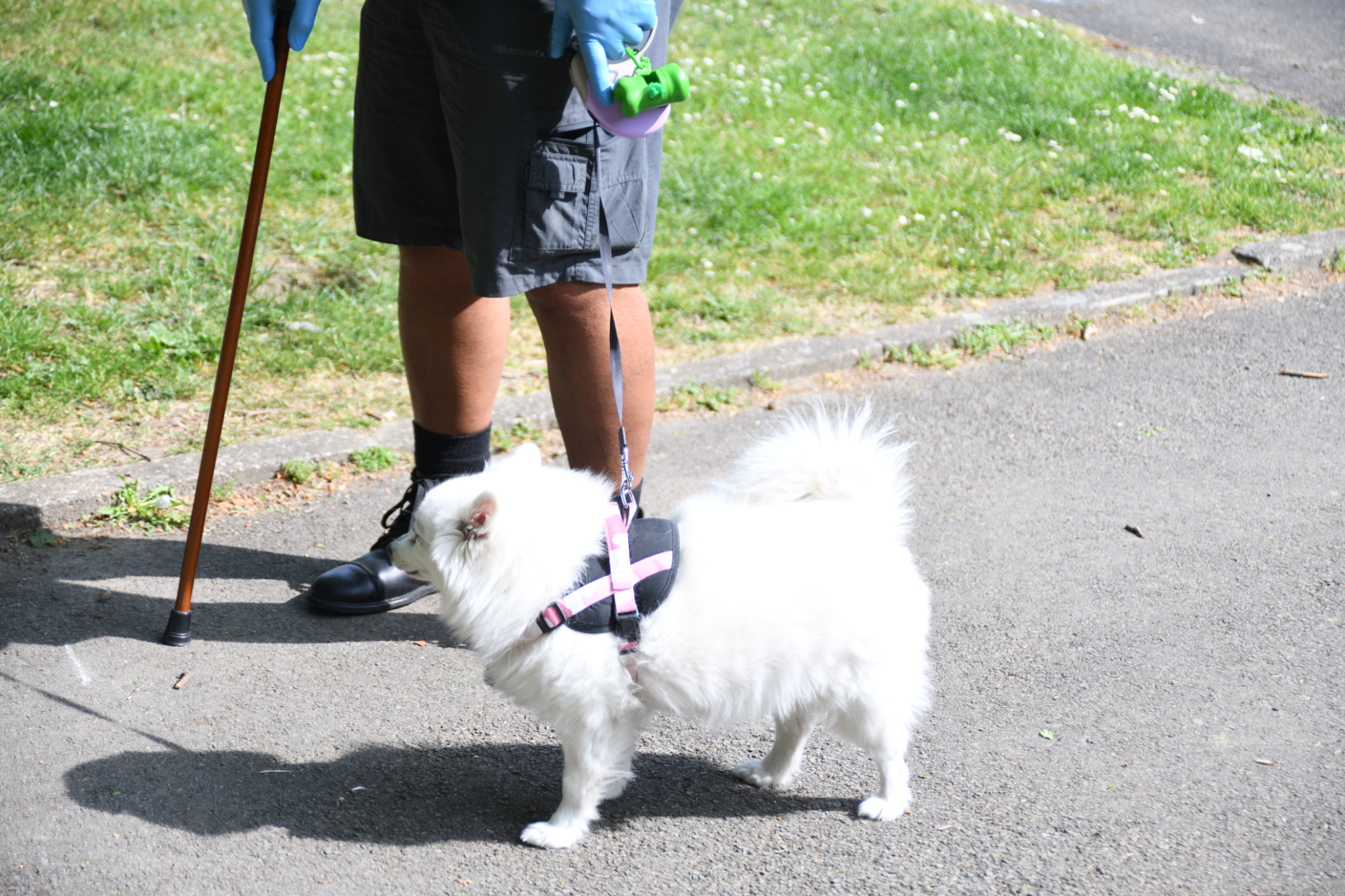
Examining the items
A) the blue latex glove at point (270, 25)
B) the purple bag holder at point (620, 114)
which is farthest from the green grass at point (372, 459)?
the purple bag holder at point (620, 114)

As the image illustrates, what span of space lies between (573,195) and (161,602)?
163 cm

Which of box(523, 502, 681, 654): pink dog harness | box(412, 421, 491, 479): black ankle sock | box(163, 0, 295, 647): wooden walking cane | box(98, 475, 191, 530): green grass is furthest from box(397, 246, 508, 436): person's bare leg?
box(523, 502, 681, 654): pink dog harness

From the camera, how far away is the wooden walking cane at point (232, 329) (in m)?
2.56

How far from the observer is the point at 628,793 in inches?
93.7

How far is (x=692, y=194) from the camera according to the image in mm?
5559

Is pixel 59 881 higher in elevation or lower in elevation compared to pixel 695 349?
lower

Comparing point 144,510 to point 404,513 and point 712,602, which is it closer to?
point 404,513

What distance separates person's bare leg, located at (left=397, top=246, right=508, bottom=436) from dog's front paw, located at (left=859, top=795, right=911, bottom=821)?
1450mm

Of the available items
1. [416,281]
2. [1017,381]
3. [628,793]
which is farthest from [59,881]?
[1017,381]

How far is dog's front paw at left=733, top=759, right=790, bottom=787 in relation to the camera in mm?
2396

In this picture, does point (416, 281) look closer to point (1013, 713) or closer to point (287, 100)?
point (1013, 713)

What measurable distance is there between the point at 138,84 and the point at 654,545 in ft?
17.6

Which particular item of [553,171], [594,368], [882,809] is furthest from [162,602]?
[882,809]

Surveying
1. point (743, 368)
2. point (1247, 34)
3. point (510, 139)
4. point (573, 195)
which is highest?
point (1247, 34)
